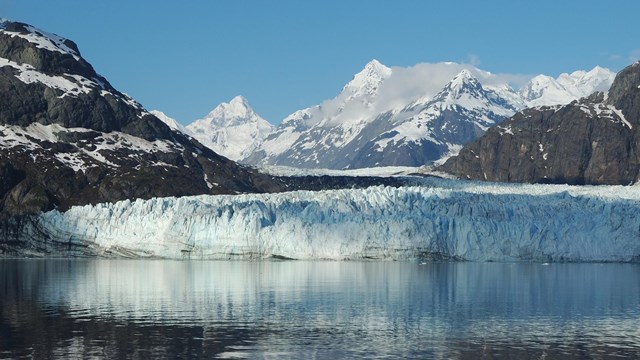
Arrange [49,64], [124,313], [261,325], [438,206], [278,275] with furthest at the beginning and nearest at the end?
1. [49,64]
2. [438,206]
3. [278,275]
4. [124,313]
5. [261,325]

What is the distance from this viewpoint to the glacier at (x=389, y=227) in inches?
4262

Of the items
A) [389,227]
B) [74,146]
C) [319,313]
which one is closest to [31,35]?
[74,146]

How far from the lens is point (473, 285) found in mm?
78438

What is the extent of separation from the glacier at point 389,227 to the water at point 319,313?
11.9 meters

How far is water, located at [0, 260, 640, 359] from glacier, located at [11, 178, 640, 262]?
11894 millimetres

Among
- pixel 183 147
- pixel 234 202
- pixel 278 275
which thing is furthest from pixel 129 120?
pixel 278 275

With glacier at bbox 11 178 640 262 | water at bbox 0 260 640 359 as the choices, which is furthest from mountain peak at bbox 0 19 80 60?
water at bbox 0 260 640 359

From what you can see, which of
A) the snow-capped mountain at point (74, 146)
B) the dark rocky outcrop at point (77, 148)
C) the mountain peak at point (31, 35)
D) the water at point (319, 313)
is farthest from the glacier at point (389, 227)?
the mountain peak at point (31, 35)

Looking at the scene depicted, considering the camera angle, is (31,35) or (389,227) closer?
(389,227)

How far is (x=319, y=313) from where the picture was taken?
2311 inches

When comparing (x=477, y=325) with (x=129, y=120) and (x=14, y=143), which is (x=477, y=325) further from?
(x=129, y=120)

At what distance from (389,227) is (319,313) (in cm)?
4987

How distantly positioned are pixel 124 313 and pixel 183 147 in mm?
139485

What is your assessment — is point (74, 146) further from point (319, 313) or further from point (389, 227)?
point (319, 313)
